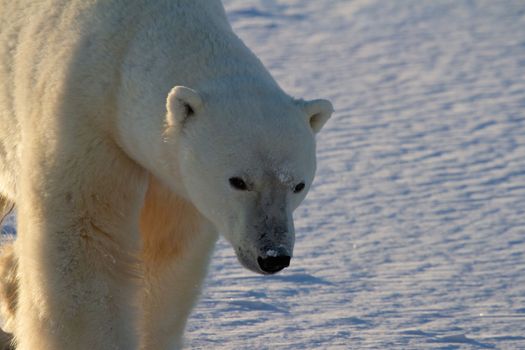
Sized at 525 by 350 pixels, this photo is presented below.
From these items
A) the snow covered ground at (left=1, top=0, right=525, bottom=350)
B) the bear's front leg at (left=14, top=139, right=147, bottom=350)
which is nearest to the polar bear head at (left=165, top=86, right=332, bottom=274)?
the bear's front leg at (left=14, top=139, right=147, bottom=350)

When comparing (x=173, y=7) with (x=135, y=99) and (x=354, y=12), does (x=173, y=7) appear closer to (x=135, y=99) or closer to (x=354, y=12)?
(x=135, y=99)

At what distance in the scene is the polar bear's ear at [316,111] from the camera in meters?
4.14

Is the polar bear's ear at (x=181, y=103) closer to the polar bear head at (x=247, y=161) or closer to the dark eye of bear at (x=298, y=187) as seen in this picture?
the polar bear head at (x=247, y=161)

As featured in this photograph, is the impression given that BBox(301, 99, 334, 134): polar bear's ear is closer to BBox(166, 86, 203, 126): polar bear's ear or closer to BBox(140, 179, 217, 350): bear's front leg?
BBox(166, 86, 203, 126): polar bear's ear

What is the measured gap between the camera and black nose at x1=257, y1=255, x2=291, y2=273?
3846 millimetres

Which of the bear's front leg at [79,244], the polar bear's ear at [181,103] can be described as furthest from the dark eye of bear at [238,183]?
the bear's front leg at [79,244]

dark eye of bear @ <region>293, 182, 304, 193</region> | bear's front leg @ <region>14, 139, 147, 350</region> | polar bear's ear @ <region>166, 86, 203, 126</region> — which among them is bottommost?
bear's front leg @ <region>14, 139, 147, 350</region>

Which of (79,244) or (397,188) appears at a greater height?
(79,244)

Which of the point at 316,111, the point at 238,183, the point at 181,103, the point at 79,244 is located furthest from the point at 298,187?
the point at 79,244

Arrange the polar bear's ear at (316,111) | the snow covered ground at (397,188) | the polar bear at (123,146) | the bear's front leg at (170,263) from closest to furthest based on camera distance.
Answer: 1. the polar bear at (123,146)
2. the polar bear's ear at (316,111)
3. the bear's front leg at (170,263)
4. the snow covered ground at (397,188)

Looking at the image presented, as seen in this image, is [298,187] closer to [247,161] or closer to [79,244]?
[247,161]

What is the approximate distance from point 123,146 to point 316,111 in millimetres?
606

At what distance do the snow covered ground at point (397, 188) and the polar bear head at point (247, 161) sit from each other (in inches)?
49.5

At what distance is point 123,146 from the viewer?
4.21 metres
